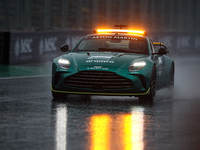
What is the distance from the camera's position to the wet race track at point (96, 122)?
8.33 meters

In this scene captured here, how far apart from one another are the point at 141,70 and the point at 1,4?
1309 cm

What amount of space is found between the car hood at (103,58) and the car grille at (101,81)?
0.62 ft

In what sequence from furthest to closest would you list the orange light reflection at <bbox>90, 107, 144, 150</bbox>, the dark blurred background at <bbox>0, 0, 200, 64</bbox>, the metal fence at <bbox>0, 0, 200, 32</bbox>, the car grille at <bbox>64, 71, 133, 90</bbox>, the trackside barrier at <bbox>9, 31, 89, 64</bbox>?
the metal fence at <bbox>0, 0, 200, 32</bbox>
the dark blurred background at <bbox>0, 0, 200, 64</bbox>
the trackside barrier at <bbox>9, 31, 89, 64</bbox>
the car grille at <bbox>64, 71, 133, 90</bbox>
the orange light reflection at <bbox>90, 107, 144, 150</bbox>

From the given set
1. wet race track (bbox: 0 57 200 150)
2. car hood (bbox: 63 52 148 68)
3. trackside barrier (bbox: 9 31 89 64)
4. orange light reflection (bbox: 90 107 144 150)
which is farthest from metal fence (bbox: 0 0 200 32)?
orange light reflection (bbox: 90 107 144 150)

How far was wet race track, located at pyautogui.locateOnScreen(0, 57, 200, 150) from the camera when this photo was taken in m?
8.33

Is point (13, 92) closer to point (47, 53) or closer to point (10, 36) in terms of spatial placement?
point (10, 36)

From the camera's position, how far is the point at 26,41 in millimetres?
23906

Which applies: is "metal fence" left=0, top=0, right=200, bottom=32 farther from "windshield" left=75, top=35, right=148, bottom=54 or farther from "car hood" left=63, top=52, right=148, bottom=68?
"car hood" left=63, top=52, right=148, bottom=68

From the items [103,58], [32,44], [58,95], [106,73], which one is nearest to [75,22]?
[32,44]

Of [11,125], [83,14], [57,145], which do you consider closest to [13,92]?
[11,125]

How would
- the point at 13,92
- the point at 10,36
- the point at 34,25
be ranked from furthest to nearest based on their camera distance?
the point at 34,25, the point at 10,36, the point at 13,92

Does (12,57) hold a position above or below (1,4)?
below

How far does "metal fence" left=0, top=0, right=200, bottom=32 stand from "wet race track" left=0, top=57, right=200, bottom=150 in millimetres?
5571

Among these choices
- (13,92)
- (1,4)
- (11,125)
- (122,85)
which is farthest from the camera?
(1,4)
